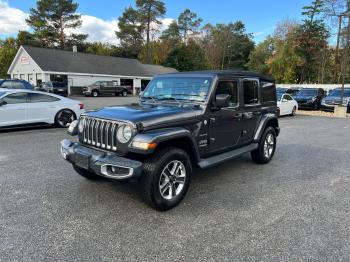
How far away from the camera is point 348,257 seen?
116 inches

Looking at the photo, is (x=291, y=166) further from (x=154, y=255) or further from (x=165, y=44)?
(x=165, y=44)

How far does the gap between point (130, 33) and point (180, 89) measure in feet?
174

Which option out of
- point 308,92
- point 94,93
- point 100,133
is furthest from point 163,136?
point 94,93

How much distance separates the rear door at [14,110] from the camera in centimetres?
927

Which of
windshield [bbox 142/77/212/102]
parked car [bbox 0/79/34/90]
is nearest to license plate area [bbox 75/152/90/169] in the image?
windshield [bbox 142/77/212/102]

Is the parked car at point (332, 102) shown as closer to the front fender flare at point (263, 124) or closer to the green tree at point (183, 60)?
the front fender flare at point (263, 124)

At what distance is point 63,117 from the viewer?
10.7 meters

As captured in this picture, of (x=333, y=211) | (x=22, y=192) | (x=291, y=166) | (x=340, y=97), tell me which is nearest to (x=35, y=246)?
(x=22, y=192)

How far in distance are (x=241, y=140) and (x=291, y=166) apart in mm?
1565

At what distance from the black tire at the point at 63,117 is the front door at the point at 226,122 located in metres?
7.48

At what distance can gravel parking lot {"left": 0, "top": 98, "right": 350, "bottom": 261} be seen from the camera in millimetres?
2998

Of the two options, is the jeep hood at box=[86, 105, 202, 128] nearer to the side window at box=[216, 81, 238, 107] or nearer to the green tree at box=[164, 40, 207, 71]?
the side window at box=[216, 81, 238, 107]

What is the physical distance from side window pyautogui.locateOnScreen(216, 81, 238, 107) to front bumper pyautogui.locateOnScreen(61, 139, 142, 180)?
77.4 inches

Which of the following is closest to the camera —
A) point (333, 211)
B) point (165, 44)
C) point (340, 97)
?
point (333, 211)
